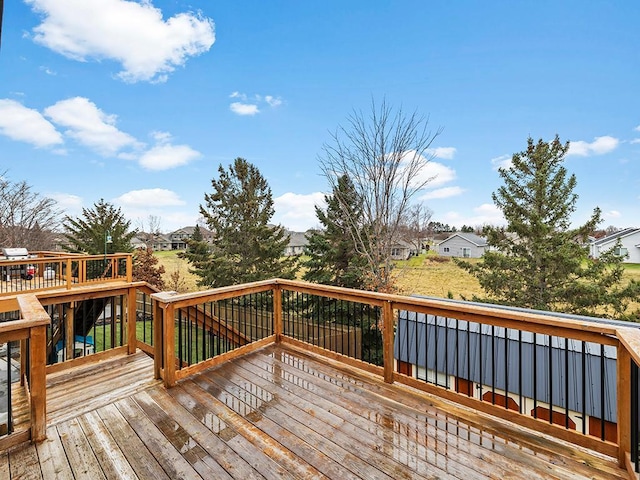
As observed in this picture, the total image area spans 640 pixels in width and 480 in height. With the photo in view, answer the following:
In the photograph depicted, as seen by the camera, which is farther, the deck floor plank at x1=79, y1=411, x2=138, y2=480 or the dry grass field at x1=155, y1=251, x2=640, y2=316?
the dry grass field at x1=155, y1=251, x2=640, y2=316

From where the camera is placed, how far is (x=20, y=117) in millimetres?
11188

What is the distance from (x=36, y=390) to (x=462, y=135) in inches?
438

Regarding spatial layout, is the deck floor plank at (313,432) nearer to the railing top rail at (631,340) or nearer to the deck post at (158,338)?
the deck post at (158,338)

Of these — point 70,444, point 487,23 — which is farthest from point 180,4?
point 70,444

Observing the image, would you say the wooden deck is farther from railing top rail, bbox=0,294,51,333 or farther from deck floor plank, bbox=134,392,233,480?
railing top rail, bbox=0,294,51,333

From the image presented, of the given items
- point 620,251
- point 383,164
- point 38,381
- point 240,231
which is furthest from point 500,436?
point 240,231

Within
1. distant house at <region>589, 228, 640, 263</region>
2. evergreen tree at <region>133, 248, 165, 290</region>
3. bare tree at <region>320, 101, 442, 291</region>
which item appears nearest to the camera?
bare tree at <region>320, 101, 442, 291</region>

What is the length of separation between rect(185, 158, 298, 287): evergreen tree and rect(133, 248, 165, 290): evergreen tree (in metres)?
2.26

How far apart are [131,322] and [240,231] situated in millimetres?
11539

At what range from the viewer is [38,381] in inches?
85.1

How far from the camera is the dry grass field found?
38.3ft

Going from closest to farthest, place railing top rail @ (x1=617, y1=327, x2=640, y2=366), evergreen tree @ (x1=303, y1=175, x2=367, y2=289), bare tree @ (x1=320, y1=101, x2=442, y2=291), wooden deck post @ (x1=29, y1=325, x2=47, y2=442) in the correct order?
railing top rail @ (x1=617, y1=327, x2=640, y2=366) → wooden deck post @ (x1=29, y1=325, x2=47, y2=442) → bare tree @ (x1=320, y1=101, x2=442, y2=291) → evergreen tree @ (x1=303, y1=175, x2=367, y2=289)

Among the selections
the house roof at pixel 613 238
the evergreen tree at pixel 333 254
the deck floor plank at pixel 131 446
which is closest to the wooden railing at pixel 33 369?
the deck floor plank at pixel 131 446

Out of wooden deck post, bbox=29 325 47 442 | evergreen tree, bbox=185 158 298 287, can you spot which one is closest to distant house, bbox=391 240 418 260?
evergreen tree, bbox=185 158 298 287
